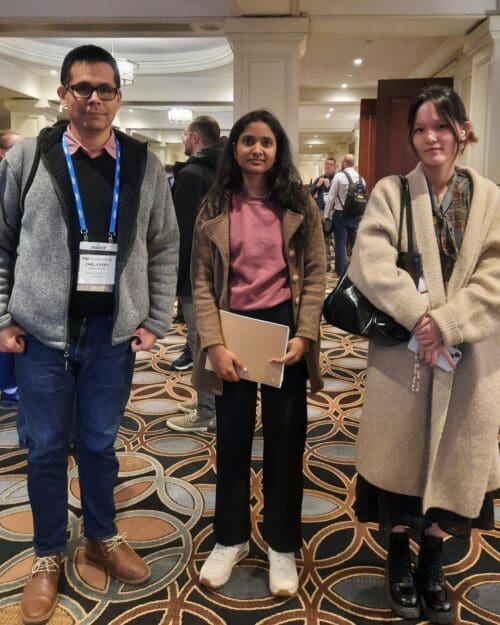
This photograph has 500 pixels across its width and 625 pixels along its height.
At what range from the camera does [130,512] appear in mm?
2193

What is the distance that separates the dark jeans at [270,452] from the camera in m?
1.66

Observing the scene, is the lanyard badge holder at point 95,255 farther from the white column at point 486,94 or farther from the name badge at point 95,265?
the white column at point 486,94

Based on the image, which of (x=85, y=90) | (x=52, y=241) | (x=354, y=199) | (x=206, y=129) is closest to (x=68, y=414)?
(x=52, y=241)

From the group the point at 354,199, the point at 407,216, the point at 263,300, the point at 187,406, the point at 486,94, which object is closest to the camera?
the point at 407,216

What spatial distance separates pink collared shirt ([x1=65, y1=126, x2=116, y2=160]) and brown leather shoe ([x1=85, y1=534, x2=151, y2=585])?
1.21 m

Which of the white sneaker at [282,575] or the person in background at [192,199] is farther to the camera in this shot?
the person in background at [192,199]

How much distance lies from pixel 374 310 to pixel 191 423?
176cm

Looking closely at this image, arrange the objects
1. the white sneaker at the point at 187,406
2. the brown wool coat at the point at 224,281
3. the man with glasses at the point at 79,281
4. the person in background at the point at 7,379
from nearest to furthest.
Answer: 1. the man with glasses at the point at 79,281
2. the brown wool coat at the point at 224,281
3. the person in background at the point at 7,379
4. the white sneaker at the point at 187,406

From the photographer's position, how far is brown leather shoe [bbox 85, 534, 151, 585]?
5.78 ft

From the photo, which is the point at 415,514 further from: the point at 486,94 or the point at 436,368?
the point at 486,94

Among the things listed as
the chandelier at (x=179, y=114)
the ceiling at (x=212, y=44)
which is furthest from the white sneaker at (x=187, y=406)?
the chandelier at (x=179, y=114)

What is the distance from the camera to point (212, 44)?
8.50m

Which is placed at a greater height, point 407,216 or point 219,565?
point 407,216

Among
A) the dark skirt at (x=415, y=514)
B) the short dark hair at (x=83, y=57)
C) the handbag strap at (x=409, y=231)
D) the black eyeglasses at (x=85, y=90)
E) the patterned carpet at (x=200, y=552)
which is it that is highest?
the short dark hair at (x=83, y=57)
